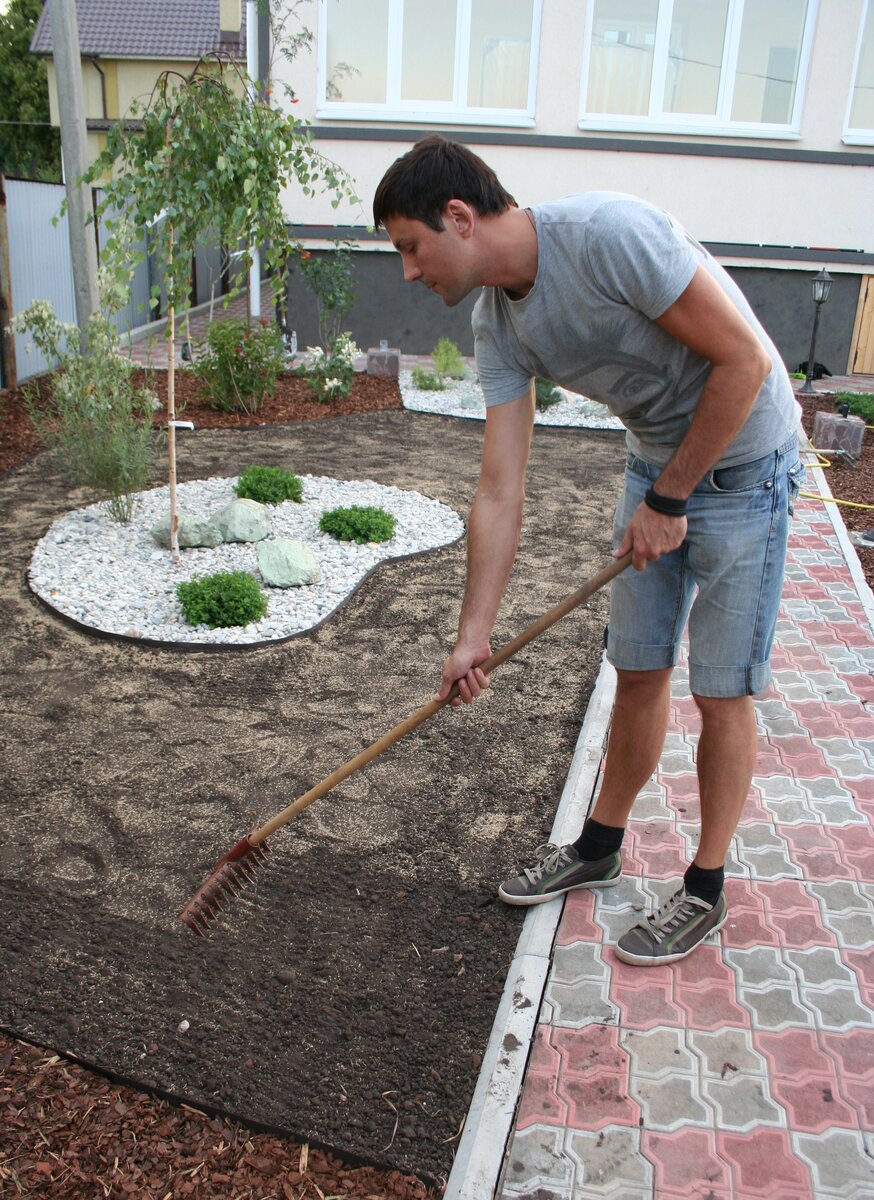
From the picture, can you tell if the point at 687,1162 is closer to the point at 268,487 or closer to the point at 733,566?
the point at 733,566

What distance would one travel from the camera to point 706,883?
2730mm

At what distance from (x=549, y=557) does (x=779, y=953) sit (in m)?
3.63

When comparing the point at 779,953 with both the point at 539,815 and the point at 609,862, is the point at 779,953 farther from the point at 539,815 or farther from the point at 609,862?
the point at 539,815

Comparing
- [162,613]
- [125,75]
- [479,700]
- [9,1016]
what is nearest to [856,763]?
[479,700]

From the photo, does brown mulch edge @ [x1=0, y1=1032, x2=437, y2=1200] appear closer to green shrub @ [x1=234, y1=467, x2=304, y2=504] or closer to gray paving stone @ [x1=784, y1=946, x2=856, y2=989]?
gray paving stone @ [x1=784, y1=946, x2=856, y2=989]

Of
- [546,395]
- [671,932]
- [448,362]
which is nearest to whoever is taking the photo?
[671,932]

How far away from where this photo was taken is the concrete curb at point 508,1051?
2.09 meters

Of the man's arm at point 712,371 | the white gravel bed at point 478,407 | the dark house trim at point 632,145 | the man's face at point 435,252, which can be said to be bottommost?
the white gravel bed at point 478,407

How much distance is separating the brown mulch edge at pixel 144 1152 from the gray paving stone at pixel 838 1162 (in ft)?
2.65

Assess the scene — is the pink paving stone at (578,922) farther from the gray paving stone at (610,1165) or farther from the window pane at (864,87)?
the window pane at (864,87)

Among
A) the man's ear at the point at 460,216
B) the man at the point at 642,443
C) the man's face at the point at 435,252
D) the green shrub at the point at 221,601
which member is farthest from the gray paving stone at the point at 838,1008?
the green shrub at the point at 221,601

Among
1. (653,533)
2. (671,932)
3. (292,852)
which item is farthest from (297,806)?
(653,533)

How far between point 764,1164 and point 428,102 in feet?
42.2

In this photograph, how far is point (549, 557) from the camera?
6137 mm
